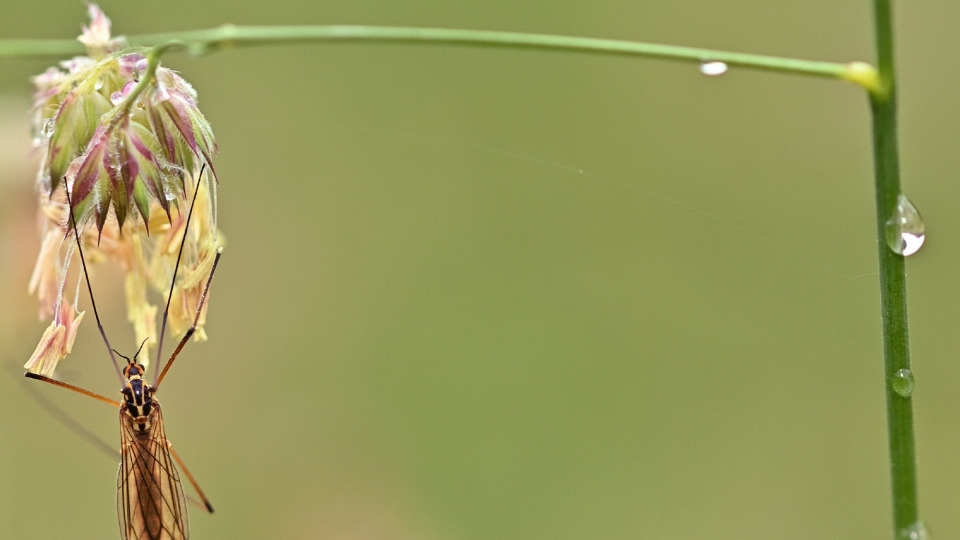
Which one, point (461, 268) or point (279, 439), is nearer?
point (279, 439)

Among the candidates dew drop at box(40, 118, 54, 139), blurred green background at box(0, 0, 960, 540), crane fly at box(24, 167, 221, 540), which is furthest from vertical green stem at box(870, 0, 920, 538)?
blurred green background at box(0, 0, 960, 540)

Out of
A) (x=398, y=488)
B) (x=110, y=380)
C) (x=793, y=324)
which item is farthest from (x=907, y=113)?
(x=110, y=380)

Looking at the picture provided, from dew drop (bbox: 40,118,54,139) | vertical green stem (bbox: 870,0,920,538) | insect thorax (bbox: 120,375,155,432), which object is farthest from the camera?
insect thorax (bbox: 120,375,155,432)

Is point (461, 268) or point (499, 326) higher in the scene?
point (461, 268)

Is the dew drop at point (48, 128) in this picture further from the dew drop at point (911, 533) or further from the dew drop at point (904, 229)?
the dew drop at point (911, 533)

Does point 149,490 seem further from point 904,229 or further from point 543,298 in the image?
point 543,298

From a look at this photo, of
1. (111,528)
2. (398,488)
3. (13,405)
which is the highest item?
(13,405)

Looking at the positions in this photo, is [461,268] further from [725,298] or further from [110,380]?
[110,380]

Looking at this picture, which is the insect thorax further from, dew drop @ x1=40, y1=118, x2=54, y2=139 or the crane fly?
dew drop @ x1=40, y1=118, x2=54, y2=139
